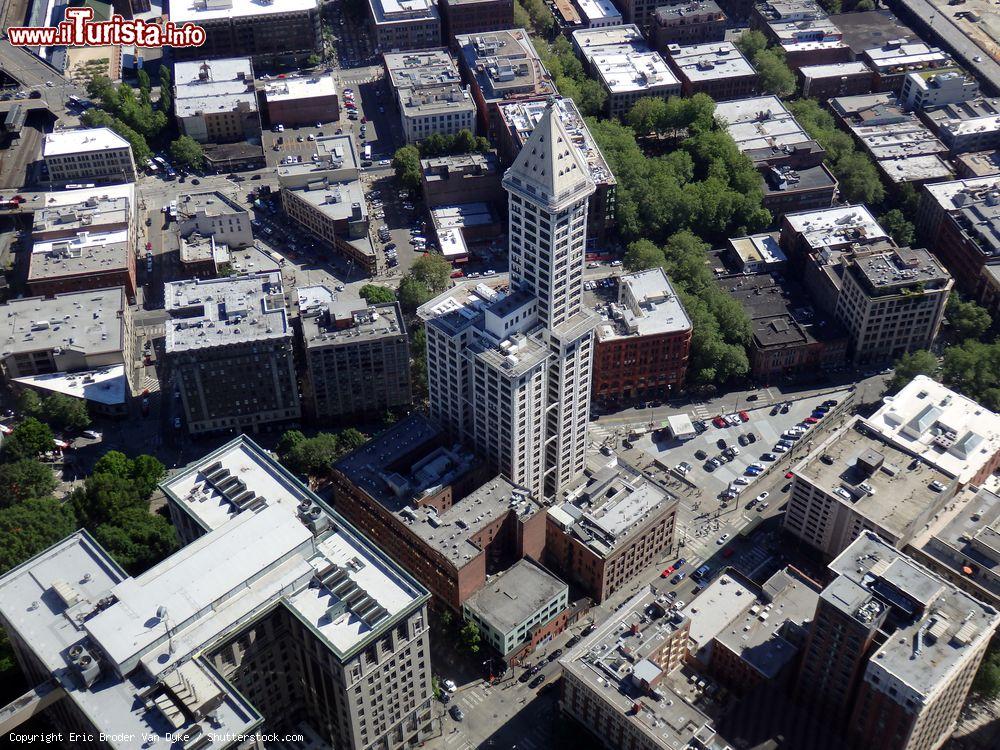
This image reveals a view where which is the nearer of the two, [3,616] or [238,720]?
[238,720]

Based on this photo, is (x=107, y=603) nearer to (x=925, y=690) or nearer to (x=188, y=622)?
(x=188, y=622)

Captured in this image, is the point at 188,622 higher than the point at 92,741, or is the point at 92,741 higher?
the point at 188,622

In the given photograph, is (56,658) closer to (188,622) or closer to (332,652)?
(188,622)

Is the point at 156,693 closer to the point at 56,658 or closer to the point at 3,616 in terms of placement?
the point at 56,658

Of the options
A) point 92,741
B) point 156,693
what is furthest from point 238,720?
point 92,741

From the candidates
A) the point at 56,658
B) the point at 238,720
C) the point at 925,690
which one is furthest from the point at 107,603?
the point at 925,690

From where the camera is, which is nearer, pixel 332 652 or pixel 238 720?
pixel 238 720

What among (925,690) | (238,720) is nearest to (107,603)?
(238,720)
